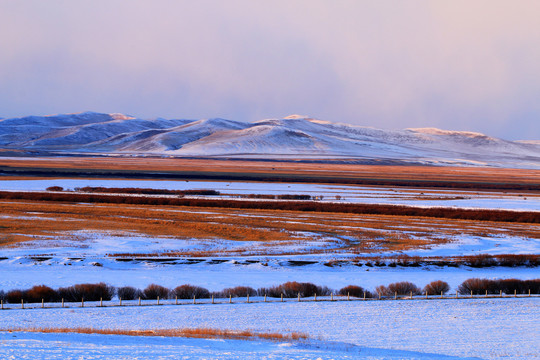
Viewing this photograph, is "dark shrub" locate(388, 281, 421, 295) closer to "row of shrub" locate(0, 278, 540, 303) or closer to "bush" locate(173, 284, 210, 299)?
"row of shrub" locate(0, 278, 540, 303)

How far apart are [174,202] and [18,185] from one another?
21920 mm

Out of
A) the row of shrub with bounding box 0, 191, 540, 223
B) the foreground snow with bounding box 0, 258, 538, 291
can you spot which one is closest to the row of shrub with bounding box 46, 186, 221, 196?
the row of shrub with bounding box 0, 191, 540, 223

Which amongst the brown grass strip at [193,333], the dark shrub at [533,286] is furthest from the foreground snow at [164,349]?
the dark shrub at [533,286]

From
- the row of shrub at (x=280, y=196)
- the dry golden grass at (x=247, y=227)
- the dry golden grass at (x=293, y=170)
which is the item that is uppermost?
the dry golden grass at (x=293, y=170)

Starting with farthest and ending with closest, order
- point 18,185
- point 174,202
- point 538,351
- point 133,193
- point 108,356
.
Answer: point 18,185 < point 133,193 < point 174,202 < point 538,351 < point 108,356

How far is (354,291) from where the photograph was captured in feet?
82.3

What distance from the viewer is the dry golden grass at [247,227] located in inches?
1363

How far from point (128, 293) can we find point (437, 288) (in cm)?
1204

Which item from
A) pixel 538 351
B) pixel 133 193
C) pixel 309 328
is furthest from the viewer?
pixel 133 193

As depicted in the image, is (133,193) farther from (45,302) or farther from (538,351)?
(538,351)

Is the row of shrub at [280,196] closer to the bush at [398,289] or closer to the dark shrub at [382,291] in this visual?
the bush at [398,289]

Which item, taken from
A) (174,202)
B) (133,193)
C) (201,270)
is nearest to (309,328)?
(201,270)

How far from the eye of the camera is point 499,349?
A: 18016 millimetres

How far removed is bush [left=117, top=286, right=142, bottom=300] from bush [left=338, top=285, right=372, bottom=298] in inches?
303
